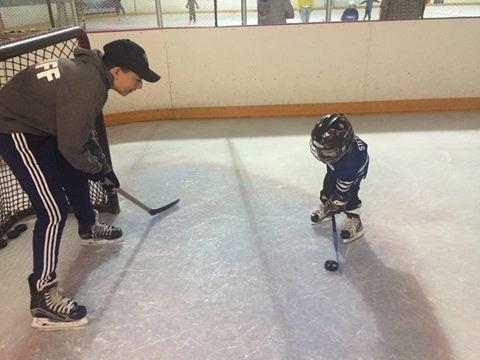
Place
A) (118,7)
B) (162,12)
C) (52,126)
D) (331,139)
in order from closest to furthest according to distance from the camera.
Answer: (52,126), (331,139), (162,12), (118,7)

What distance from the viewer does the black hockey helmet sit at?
5.54ft

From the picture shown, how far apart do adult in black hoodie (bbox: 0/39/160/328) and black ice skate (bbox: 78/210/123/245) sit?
0.46 m

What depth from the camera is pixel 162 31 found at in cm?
343

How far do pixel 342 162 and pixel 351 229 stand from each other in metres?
0.37

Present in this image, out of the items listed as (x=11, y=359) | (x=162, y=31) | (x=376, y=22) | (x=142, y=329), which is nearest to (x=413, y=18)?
(x=376, y=22)

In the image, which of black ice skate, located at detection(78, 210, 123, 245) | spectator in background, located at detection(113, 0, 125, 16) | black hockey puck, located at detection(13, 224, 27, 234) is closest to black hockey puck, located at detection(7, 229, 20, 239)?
black hockey puck, located at detection(13, 224, 27, 234)

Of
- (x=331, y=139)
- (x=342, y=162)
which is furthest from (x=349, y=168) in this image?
(x=331, y=139)

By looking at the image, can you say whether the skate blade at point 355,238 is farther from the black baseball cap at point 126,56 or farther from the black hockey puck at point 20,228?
the black hockey puck at point 20,228

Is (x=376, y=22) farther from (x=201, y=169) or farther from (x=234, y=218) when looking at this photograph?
(x=234, y=218)

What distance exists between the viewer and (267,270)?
5.82ft

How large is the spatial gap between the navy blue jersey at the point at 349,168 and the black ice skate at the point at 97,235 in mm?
1051

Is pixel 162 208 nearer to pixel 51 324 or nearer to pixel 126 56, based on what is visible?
pixel 51 324

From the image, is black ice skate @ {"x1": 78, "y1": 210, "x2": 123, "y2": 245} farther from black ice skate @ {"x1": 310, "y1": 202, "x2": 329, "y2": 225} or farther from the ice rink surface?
black ice skate @ {"x1": 310, "y1": 202, "x2": 329, "y2": 225}

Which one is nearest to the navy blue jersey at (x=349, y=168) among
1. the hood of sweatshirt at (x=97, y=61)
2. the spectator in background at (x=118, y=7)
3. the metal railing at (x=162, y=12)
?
the hood of sweatshirt at (x=97, y=61)
